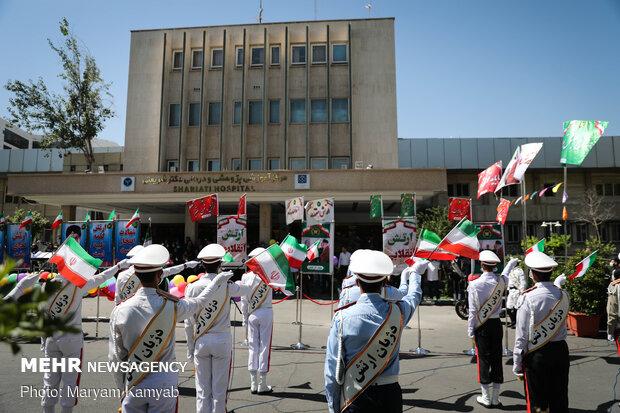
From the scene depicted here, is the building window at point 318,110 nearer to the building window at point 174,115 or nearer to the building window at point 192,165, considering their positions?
the building window at point 192,165

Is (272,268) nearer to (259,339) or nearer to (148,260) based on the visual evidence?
(259,339)

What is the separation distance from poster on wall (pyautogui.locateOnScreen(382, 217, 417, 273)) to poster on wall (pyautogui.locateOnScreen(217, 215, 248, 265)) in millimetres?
3600

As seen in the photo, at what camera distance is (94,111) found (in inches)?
1107

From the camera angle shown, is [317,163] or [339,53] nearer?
[317,163]

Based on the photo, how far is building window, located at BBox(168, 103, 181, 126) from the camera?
89.2 feet

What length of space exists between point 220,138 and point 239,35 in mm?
7076

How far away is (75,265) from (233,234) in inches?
223

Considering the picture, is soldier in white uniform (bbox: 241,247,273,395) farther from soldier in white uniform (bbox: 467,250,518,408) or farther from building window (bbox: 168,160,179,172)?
building window (bbox: 168,160,179,172)

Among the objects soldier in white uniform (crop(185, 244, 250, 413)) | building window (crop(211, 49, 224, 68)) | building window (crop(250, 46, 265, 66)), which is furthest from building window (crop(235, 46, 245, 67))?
soldier in white uniform (crop(185, 244, 250, 413))

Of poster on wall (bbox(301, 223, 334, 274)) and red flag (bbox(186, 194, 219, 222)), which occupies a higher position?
red flag (bbox(186, 194, 219, 222))

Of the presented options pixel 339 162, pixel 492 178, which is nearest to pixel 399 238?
pixel 492 178

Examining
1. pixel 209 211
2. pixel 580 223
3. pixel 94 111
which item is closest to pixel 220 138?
pixel 94 111

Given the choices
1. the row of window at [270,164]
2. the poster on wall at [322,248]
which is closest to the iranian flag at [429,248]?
the poster on wall at [322,248]

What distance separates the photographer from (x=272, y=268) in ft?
21.1
